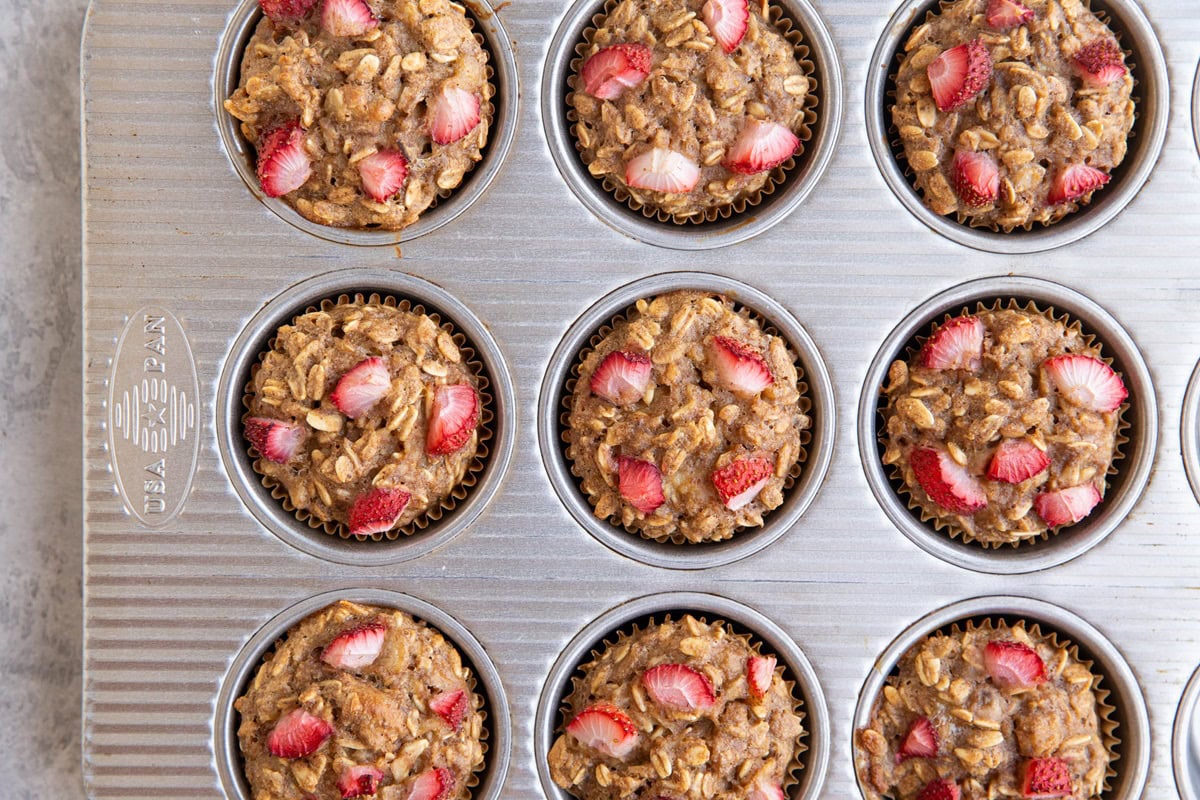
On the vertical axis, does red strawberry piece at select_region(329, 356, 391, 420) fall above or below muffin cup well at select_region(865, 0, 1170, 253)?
below

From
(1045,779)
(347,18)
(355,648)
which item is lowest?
(1045,779)

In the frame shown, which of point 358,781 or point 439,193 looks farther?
point 439,193

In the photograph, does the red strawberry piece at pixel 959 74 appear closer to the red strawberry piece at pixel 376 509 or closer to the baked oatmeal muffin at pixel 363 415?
the baked oatmeal muffin at pixel 363 415

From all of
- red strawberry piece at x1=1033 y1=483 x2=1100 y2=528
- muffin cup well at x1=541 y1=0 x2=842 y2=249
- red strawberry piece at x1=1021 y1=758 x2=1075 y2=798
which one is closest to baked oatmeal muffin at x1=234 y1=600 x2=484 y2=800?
muffin cup well at x1=541 y1=0 x2=842 y2=249

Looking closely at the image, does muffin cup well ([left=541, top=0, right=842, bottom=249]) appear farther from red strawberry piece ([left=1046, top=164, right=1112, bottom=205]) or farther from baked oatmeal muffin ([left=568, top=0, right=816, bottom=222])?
red strawberry piece ([left=1046, top=164, right=1112, bottom=205])

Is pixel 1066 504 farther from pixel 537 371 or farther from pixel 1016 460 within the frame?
pixel 537 371

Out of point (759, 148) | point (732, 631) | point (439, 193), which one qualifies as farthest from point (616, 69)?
point (732, 631)
